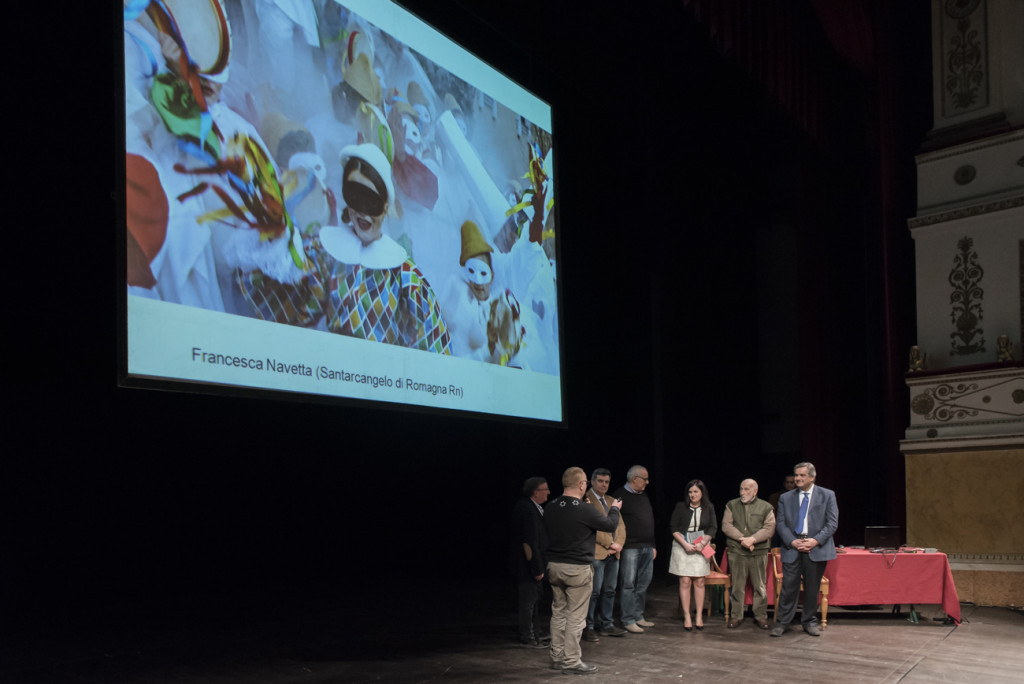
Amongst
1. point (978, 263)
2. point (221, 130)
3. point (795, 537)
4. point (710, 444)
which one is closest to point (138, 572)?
point (221, 130)

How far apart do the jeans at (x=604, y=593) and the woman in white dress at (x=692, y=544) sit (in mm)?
476

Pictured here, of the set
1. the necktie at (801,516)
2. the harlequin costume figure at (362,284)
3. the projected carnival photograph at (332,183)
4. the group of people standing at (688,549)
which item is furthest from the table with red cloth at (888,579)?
the harlequin costume figure at (362,284)

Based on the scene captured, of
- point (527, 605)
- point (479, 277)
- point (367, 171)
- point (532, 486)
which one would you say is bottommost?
point (527, 605)

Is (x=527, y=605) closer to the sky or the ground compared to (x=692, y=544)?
closer to the ground

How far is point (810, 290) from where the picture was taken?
10.8 metres

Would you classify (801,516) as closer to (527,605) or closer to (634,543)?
(634,543)

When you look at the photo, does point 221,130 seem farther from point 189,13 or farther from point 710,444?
point 710,444

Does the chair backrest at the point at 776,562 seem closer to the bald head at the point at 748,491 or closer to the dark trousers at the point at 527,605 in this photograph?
the bald head at the point at 748,491

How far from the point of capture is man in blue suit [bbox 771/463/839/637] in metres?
6.80

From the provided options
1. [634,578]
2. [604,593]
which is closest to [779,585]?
[634,578]

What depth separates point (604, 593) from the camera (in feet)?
22.5

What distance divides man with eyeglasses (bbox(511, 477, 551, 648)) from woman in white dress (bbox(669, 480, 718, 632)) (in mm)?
1281

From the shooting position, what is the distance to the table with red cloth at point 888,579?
23.6ft

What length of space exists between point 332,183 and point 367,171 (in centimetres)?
34
